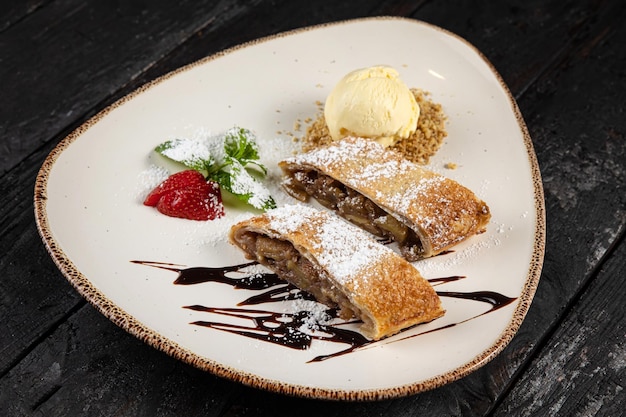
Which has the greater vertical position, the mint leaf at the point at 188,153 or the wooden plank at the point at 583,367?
the mint leaf at the point at 188,153

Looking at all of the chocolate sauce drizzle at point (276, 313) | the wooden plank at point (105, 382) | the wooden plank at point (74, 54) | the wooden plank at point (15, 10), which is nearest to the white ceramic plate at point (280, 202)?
the chocolate sauce drizzle at point (276, 313)

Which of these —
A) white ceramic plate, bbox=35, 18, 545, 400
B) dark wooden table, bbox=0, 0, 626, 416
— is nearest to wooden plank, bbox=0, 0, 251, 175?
dark wooden table, bbox=0, 0, 626, 416

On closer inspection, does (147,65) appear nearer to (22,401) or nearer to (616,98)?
(22,401)

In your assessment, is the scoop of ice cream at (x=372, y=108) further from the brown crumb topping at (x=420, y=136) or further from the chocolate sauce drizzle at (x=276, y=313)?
the chocolate sauce drizzle at (x=276, y=313)

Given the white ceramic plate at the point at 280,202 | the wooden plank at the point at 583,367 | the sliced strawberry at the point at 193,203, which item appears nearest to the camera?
the white ceramic plate at the point at 280,202

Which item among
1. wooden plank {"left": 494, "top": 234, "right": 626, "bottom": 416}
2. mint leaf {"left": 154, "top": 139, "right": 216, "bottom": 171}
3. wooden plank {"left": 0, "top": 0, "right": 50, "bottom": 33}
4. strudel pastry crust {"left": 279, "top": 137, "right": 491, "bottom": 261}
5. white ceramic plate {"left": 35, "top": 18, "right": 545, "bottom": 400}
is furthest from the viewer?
wooden plank {"left": 0, "top": 0, "right": 50, "bottom": 33}

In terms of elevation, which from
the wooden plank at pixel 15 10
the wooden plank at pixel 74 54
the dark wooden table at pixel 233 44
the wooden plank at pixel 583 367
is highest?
the wooden plank at pixel 15 10

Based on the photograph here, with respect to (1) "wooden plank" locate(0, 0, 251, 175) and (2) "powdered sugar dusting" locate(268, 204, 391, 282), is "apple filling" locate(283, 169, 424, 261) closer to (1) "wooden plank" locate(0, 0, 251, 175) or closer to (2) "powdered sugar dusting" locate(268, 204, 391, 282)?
(2) "powdered sugar dusting" locate(268, 204, 391, 282)

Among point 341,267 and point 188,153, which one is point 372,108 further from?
point 341,267
